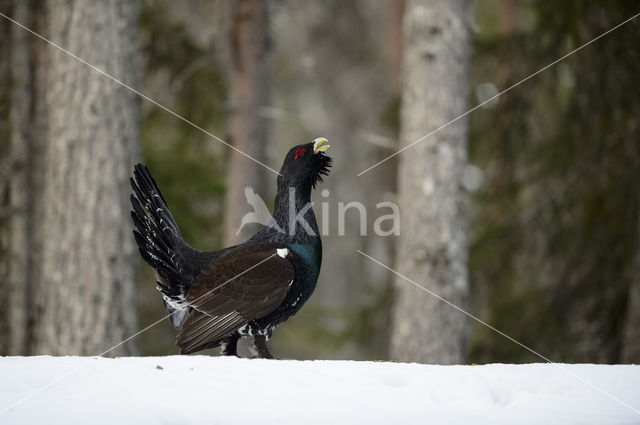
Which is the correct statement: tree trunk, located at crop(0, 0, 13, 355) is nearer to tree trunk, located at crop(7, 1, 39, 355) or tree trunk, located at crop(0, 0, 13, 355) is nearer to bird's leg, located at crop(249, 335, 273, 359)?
tree trunk, located at crop(7, 1, 39, 355)

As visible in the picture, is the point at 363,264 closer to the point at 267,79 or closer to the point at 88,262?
the point at 267,79

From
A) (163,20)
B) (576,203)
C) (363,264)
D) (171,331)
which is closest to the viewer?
(576,203)

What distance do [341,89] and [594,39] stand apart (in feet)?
30.4

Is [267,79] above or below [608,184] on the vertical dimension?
above

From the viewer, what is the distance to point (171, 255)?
3.85 meters

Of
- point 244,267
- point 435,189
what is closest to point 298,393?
point 244,267

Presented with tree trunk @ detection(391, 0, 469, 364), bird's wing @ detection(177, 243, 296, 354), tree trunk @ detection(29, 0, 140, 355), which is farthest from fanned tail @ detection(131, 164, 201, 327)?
tree trunk @ detection(391, 0, 469, 364)

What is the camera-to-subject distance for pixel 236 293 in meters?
3.75

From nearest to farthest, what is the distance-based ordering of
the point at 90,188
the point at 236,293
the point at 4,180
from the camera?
the point at 236,293 → the point at 90,188 → the point at 4,180

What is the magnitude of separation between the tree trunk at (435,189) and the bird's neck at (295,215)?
209 cm

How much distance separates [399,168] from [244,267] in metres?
2.77

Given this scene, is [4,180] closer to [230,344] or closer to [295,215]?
[230,344]

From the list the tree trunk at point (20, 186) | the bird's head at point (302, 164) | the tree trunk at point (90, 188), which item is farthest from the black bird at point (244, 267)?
the tree trunk at point (20, 186)

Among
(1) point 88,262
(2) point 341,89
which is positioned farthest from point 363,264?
(1) point 88,262
